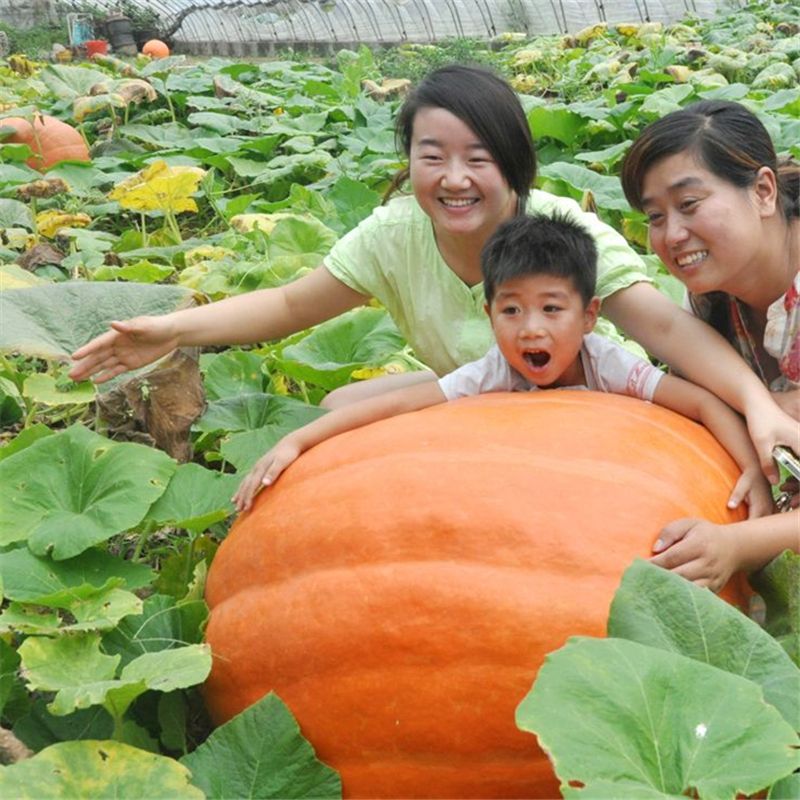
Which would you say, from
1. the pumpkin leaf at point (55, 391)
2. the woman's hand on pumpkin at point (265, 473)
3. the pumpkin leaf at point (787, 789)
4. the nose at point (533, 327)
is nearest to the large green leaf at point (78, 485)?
the woman's hand on pumpkin at point (265, 473)

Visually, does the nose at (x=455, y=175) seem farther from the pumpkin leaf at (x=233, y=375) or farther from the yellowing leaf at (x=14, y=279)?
the yellowing leaf at (x=14, y=279)

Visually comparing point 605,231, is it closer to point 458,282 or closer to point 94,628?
point 458,282

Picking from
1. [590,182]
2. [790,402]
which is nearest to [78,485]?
[790,402]

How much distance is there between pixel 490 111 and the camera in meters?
2.50

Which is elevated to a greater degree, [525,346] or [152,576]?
[525,346]

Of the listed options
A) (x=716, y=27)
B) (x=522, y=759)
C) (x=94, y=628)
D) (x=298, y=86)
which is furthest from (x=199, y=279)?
(x=716, y=27)

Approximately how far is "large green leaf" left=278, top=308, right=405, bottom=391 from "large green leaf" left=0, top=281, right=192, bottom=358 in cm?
32

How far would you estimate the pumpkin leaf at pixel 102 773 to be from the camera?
1.45m

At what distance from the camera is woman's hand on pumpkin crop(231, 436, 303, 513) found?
2.05 meters

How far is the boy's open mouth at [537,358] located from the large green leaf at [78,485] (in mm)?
650

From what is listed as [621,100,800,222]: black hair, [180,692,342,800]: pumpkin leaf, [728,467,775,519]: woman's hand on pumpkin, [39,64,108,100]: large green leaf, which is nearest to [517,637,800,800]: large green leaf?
[180,692,342,800]: pumpkin leaf

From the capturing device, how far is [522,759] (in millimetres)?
1562

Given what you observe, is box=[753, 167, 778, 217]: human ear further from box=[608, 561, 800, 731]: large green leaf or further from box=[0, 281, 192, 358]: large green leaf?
box=[0, 281, 192, 358]: large green leaf

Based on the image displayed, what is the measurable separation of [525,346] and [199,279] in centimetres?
176
